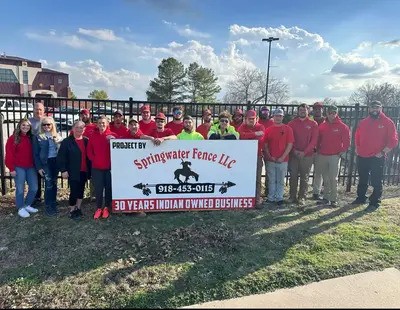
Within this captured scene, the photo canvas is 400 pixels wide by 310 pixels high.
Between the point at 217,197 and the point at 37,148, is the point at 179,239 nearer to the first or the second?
the point at 217,197

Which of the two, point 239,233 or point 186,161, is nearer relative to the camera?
point 239,233

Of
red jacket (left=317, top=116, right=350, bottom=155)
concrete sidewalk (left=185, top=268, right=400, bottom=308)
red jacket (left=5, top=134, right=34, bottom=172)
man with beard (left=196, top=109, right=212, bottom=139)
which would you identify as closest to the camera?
concrete sidewalk (left=185, top=268, right=400, bottom=308)

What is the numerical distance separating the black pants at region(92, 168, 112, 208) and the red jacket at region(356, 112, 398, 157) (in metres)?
4.87

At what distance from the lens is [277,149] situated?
605 cm

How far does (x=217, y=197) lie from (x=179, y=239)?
Result: 1368 millimetres

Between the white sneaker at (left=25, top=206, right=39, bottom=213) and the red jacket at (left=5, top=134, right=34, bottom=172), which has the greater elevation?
the red jacket at (left=5, top=134, right=34, bottom=172)

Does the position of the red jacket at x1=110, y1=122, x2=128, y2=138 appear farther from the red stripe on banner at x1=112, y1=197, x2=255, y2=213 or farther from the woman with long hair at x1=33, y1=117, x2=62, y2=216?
the red stripe on banner at x1=112, y1=197, x2=255, y2=213

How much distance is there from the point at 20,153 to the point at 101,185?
1.37m

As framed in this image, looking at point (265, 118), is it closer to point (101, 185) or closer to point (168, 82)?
point (101, 185)

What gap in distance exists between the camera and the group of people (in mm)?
5293

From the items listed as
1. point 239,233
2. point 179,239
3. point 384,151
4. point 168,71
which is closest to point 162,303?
point 179,239

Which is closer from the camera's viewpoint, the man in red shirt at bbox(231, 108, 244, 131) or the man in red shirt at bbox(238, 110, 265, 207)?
the man in red shirt at bbox(238, 110, 265, 207)

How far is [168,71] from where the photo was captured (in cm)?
5250

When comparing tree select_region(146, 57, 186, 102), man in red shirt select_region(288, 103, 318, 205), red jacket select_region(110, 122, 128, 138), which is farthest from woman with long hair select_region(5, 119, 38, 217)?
tree select_region(146, 57, 186, 102)
